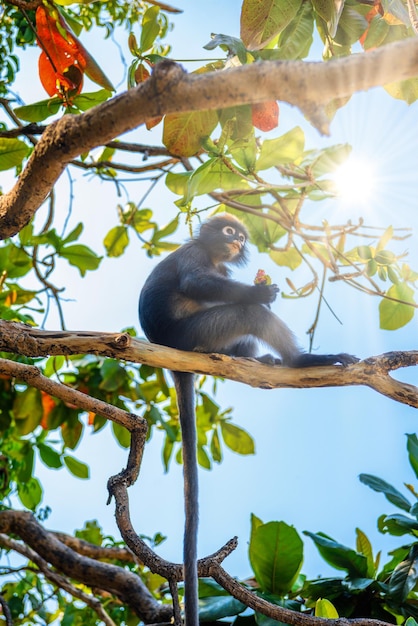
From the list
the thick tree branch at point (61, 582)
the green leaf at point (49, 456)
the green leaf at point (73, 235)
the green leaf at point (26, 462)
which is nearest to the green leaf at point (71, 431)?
the green leaf at point (49, 456)

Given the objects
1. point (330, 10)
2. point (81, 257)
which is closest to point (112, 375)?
point (81, 257)

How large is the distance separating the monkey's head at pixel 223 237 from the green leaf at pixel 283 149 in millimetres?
1199

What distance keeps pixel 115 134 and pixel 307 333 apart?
5.66ft

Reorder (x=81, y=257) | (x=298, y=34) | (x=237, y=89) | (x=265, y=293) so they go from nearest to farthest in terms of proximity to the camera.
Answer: (x=237, y=89), (x=298, y=34), (x=265, y=293), (x=81, y=257)

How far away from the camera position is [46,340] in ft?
7.47

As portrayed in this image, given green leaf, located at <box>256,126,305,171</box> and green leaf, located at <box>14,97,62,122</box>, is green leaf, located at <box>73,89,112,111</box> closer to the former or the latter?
green leaf, located at <box>14,97,62,122</box>

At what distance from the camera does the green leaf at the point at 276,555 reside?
8.70 feet

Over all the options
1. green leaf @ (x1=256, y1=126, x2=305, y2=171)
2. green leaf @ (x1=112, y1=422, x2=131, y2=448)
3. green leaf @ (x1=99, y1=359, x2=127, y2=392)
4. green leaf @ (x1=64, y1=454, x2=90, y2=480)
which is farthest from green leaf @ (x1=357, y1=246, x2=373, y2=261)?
green leaf @ (x1=64, y1=454, x2=90, y2=480)

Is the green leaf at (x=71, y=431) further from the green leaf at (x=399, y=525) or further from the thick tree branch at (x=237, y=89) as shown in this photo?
the thick tree branch at (x=237, y=89)

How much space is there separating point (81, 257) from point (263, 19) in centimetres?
173

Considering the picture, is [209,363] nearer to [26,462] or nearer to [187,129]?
[187,129]

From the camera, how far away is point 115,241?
4086 millimetres

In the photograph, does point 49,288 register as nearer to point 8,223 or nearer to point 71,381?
point 71,381

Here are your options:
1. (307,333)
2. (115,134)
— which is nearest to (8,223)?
(115,134)
